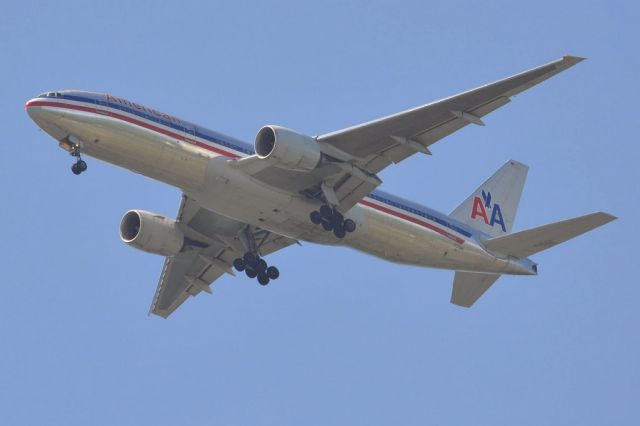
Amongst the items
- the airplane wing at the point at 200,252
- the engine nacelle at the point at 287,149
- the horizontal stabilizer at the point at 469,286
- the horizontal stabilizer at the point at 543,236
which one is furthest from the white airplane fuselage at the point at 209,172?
the horizontal stabilizer at the point at 469,286

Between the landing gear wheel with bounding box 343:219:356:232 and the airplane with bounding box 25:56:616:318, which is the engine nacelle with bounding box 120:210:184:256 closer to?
the airplane with bounding box 25:56:616:318

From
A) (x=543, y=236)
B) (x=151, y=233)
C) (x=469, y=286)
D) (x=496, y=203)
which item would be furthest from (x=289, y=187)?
(x=496, y=203)

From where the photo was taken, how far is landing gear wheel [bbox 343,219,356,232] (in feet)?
155

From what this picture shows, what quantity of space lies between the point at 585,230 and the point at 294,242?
12307 mm

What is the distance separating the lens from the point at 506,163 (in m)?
57.8

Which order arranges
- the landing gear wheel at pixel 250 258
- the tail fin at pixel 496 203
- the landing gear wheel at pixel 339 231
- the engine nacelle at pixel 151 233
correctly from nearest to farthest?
the landing gear wheel at pixel 339 231 < the engine nacelle at pixel 151 233 < the landing gear wheel at pixel 250 258 < the tail fin at pixel 496 203

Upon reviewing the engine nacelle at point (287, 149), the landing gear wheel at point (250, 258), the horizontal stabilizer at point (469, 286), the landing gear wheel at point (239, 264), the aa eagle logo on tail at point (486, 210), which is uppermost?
the aa eagle logo on tail at point (486, 210)

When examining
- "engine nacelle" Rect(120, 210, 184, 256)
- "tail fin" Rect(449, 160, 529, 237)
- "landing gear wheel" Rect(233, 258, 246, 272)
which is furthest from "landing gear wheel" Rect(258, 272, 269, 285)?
"tail fin" Rect(449, 160, 529, 237)

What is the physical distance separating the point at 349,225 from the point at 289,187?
288cm

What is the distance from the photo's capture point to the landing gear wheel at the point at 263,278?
51250 mm

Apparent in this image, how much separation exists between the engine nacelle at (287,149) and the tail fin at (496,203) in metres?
12.4

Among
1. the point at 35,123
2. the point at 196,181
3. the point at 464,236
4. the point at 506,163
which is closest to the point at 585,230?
the point at 464,236

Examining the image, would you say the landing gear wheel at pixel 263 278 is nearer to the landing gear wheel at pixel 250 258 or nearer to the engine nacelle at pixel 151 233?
the landing gear wheel at pixel 250 258

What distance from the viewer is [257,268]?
51.1 metres
